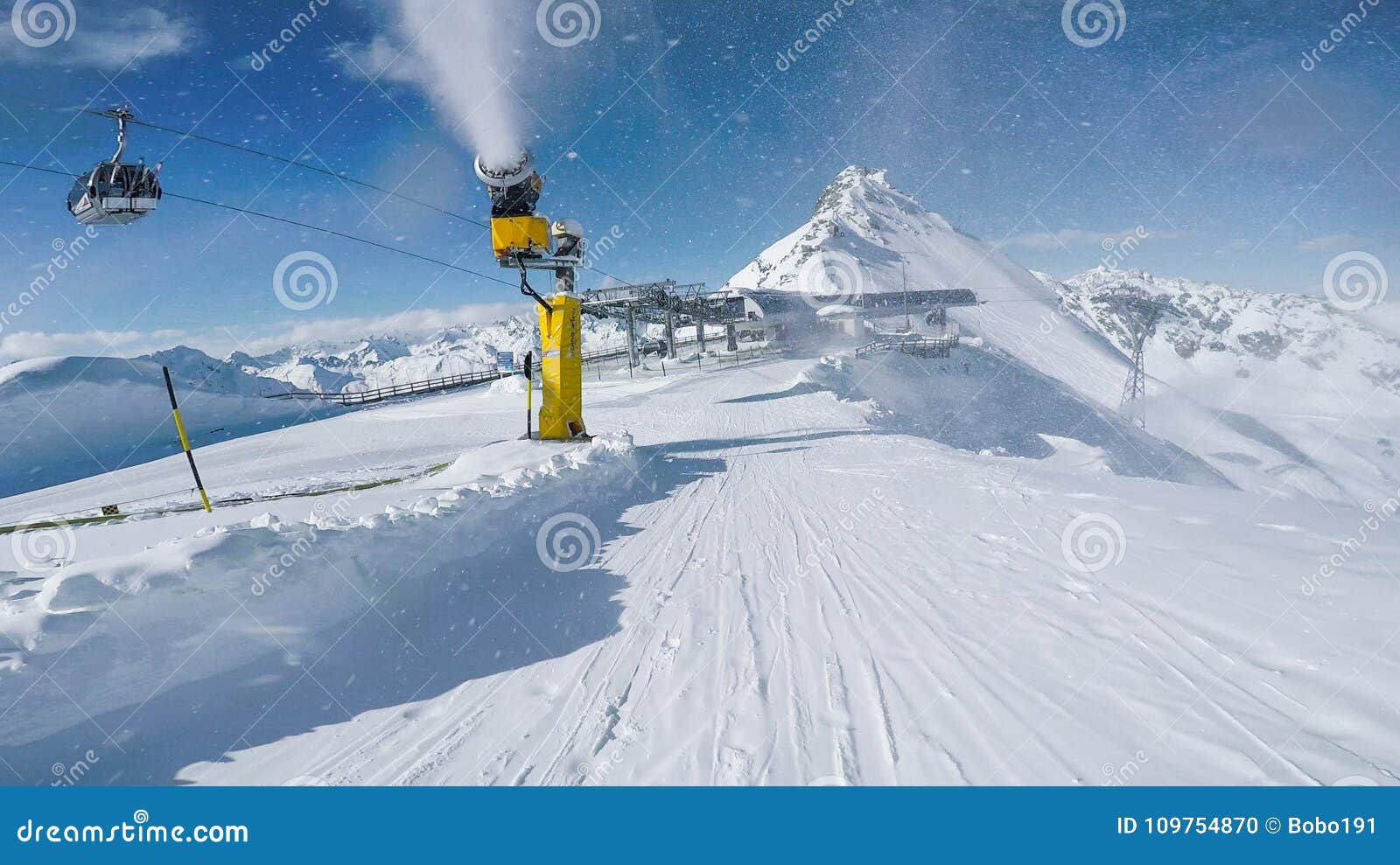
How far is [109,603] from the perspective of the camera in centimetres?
374

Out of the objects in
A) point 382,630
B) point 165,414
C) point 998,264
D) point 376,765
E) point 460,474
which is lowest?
point 376,765

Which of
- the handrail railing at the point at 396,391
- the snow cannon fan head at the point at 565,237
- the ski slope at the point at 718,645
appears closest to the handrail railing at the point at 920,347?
the handrail railing at the point at 396,391

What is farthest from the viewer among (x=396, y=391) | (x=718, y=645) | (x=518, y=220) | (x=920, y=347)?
(x=920, y=347)

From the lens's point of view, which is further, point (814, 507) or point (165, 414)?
point (165, 414)

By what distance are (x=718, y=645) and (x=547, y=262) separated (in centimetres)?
1058

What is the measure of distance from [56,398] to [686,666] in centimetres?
4259

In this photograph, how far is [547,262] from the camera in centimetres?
1267

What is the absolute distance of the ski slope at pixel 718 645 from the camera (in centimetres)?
301

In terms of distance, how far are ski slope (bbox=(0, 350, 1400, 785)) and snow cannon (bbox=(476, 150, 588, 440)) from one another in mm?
4748

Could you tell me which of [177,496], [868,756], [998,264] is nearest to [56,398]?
[177,496]

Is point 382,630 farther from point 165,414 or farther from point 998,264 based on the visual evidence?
point 998,264

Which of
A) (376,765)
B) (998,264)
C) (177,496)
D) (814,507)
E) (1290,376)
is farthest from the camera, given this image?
(1290,376)

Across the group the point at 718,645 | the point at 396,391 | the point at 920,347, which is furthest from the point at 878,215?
the point at 718,645

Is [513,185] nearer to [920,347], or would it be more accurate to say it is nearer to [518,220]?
[518,220]
